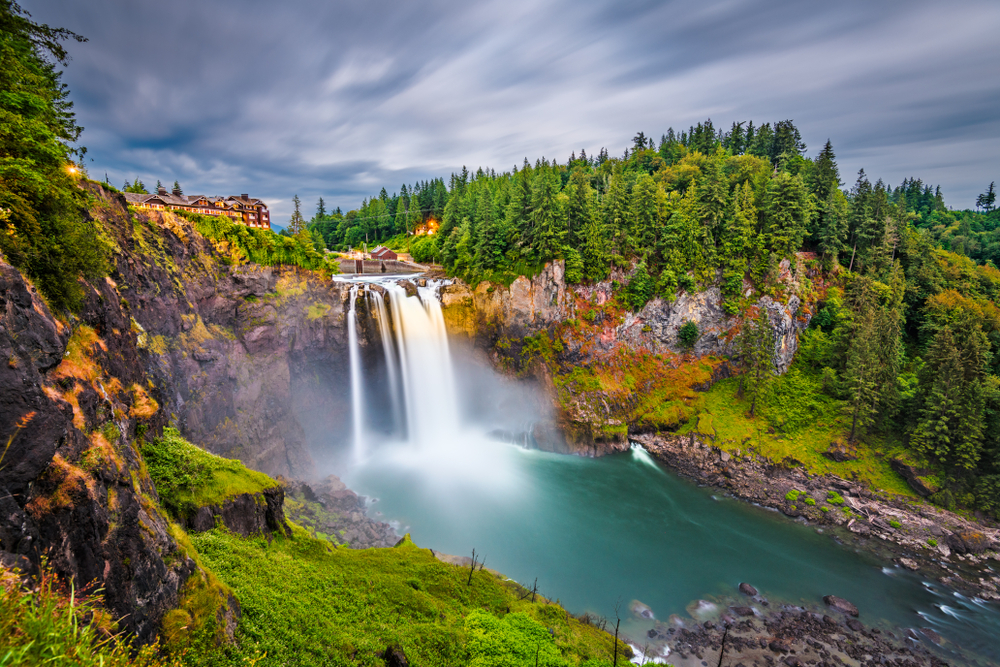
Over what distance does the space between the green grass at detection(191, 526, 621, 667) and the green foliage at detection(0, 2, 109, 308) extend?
8.08 m

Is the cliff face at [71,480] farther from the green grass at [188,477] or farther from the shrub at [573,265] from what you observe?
the shrub at [573,265]

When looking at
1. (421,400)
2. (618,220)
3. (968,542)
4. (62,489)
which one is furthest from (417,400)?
(968,542)

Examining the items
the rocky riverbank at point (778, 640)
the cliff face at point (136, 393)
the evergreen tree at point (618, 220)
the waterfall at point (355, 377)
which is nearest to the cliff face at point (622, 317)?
the evergreen tree at point (618, 220)

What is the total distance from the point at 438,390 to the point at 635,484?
61.4ft

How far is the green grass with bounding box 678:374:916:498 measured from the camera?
29.3m

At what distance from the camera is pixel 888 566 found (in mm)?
23453

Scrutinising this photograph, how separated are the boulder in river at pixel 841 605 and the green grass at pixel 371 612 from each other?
43.0 ft

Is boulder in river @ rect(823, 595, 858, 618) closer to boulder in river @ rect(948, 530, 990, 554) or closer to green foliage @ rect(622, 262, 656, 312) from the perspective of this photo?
boulder in river @ rect(948, 530, 990, 554)

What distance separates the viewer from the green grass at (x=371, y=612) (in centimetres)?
976

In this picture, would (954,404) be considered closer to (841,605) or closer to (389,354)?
(841,605)

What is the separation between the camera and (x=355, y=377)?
35781mm

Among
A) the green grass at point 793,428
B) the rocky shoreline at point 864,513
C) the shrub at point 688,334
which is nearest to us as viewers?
the rocky shoreline at point 864,513

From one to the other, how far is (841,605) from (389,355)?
3373 centimetres

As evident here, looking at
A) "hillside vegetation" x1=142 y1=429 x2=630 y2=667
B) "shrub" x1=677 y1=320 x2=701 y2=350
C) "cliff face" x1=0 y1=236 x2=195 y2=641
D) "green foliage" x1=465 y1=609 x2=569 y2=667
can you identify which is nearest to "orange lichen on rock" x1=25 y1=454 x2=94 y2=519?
"cliff face" x1=0 y1=236 x2=195 y2=641
